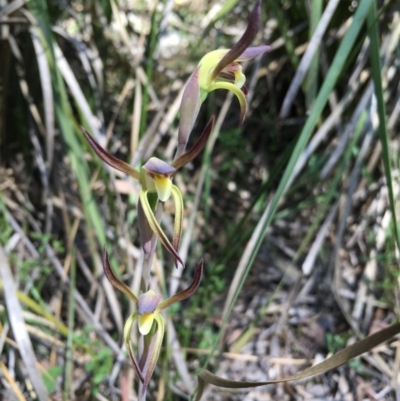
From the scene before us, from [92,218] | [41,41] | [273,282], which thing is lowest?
[273,282]

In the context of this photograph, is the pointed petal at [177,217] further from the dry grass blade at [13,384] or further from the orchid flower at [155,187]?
the dry grass blade at [13,384]

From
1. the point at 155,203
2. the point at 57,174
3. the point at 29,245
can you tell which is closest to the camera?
the point at 155,203

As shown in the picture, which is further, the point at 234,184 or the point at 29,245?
the point at 234,184

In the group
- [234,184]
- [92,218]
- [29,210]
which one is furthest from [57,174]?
[234,184]

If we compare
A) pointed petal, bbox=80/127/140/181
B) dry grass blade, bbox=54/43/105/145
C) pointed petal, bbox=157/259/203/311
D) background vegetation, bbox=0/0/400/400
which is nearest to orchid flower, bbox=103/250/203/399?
pointed petal, bbox=157/259/203/311

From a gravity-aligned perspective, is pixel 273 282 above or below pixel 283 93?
below

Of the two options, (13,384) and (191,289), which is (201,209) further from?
(191,289)

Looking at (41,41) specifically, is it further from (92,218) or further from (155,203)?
(155,203)

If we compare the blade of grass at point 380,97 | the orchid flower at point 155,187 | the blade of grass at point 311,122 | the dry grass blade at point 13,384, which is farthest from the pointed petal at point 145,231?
the dry grass blade at point 13,384
